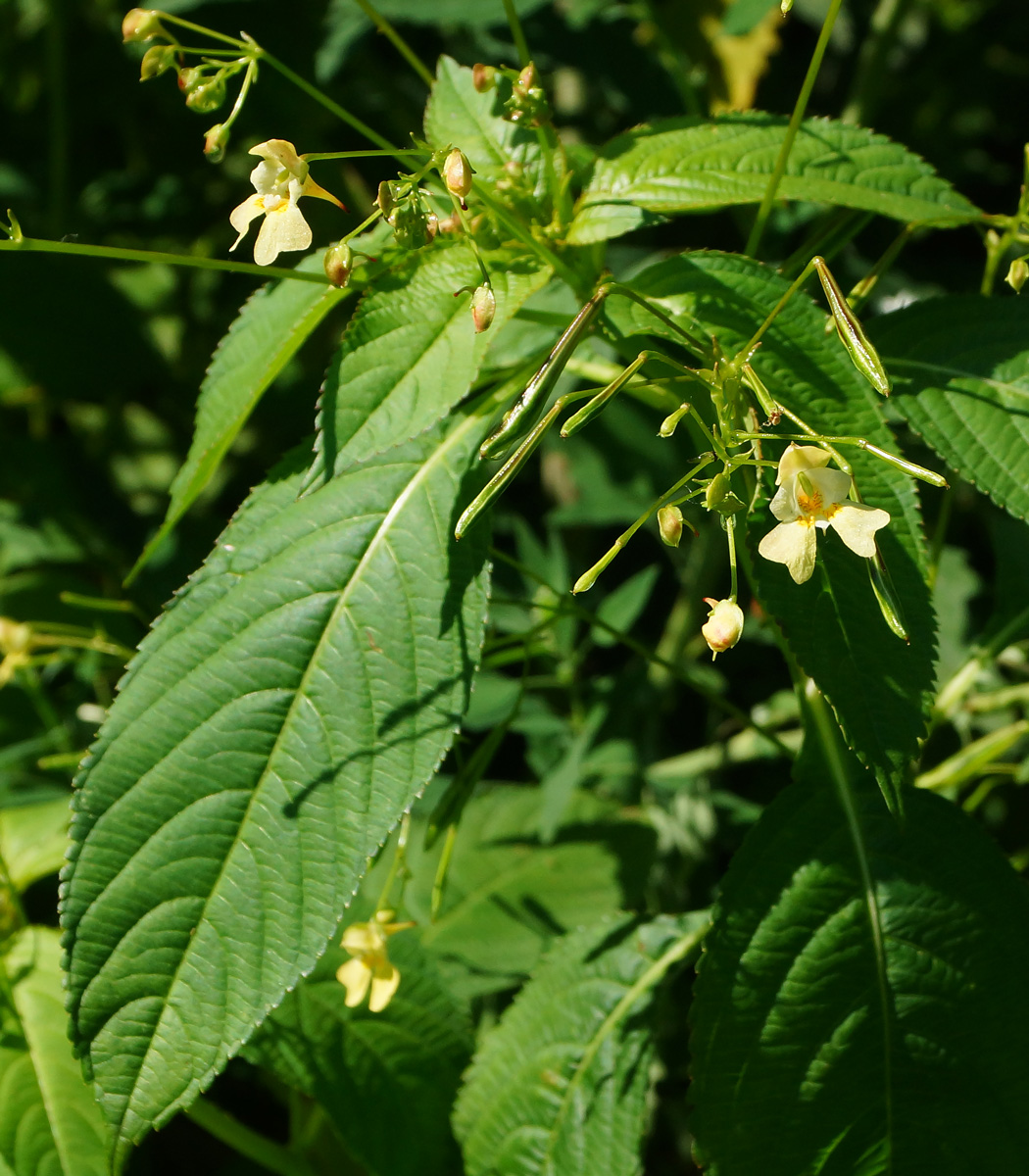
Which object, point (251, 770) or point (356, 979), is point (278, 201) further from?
point (356, 979)

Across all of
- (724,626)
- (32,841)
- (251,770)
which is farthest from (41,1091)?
(724,626)

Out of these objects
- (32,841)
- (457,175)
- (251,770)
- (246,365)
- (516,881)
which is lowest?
(516,881)

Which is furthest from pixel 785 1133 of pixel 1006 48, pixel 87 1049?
pixel 1006 48

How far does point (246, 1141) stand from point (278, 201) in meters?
1.20

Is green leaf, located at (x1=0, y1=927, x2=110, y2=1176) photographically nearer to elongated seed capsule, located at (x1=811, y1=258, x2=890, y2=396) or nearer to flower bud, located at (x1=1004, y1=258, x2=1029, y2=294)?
elongated seed capsule, located at (x1=811, y1=258, x2=890, y2=396)

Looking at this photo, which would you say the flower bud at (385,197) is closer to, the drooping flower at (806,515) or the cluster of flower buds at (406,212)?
the cluster of flower buds at (406,212)

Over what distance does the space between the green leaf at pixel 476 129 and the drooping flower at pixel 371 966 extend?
35.9 inches

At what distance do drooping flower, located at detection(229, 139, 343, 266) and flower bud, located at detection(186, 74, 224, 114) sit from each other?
0.30 feet

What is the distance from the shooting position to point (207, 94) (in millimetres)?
1122

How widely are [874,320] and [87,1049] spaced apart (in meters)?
1.19

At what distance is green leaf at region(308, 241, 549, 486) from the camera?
1.08m

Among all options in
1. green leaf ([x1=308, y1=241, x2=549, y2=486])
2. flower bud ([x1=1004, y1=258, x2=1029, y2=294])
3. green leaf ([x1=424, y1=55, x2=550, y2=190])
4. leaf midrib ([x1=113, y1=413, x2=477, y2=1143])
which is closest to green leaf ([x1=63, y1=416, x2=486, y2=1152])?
leaf midrib ([x1=113, y1=413, x2=477, y2=1143])

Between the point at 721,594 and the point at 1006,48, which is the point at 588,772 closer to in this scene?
the point at 721,594

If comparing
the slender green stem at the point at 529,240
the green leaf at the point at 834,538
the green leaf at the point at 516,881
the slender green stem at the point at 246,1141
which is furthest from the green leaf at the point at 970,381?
the slender green stem at the point at 246,1141
